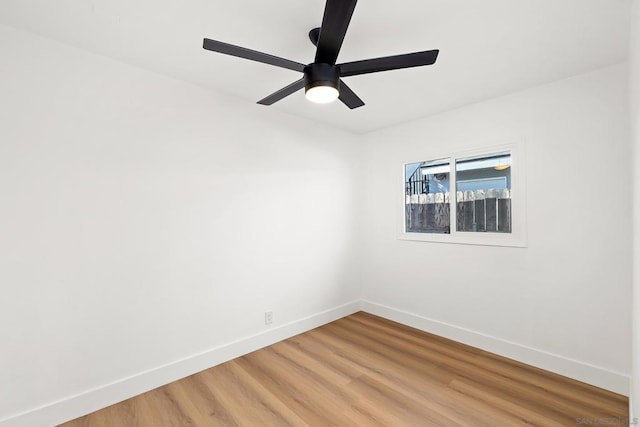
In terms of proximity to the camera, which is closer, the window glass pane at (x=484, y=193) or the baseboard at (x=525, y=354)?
the baseboard at (x=525, y=354)

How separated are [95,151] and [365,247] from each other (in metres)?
3.10


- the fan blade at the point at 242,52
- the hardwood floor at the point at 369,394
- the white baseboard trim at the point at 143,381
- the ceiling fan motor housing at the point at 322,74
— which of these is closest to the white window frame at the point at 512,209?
the hardwood floor at the point at 369,394

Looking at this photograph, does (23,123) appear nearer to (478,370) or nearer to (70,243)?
(70,243)

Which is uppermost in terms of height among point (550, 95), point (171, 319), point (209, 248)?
point (550, 95)

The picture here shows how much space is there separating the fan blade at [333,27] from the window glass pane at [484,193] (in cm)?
211

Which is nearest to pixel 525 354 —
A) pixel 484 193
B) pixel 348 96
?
pixel 484 193

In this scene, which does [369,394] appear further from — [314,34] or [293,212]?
[314,34]

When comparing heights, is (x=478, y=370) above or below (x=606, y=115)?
below

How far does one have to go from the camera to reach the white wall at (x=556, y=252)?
2.16 meters

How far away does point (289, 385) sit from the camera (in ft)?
7.45

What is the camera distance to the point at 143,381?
218cm

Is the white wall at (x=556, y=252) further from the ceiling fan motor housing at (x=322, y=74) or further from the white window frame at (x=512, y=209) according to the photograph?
the ceiling fan motor housing at (x=322, y=74)

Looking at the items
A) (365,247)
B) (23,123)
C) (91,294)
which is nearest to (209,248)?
(91,294)

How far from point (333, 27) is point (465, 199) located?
2.46 m
